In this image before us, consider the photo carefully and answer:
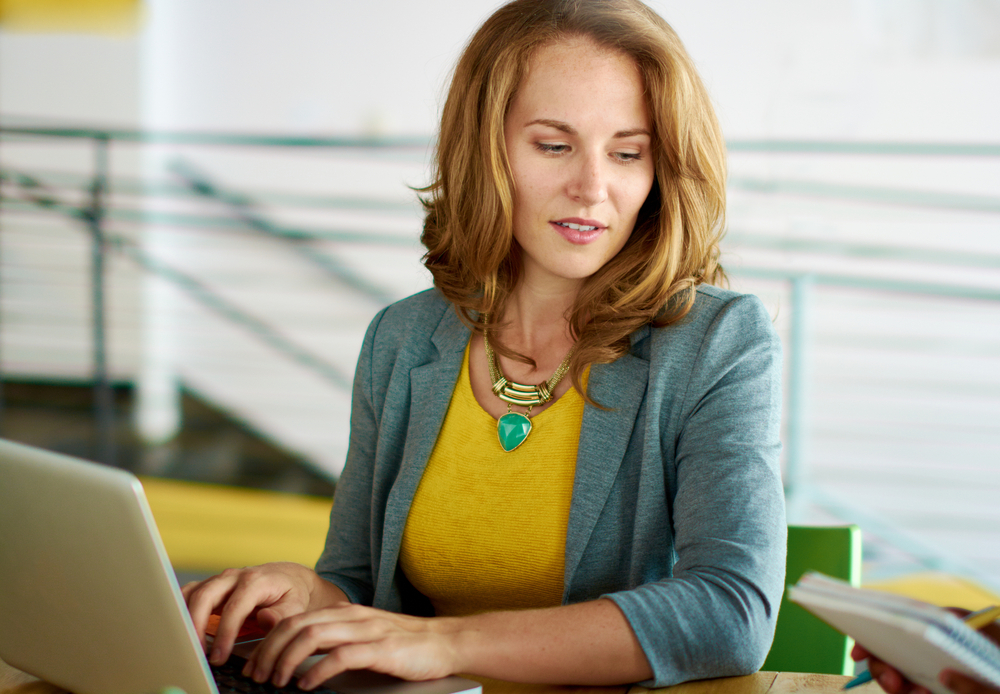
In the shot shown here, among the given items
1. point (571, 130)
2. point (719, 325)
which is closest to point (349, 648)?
point (719, 325)

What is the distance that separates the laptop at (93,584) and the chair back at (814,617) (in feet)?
2.07

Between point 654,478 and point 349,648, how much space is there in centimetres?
45

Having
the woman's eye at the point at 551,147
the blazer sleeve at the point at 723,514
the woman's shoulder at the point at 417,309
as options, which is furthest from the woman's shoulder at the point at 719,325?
the woman's shoulder at the point at 417,309

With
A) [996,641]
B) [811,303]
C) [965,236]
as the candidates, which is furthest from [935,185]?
[996,641]

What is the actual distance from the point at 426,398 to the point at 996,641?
0.77 m

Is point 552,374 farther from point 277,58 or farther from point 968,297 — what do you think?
point 277,58

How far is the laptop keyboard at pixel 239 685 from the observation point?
82 cm

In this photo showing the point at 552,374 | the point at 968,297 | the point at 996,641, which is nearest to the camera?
the point at 996,641

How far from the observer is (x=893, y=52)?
10.3 ft

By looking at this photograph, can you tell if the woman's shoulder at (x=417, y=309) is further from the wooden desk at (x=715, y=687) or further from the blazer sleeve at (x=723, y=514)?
the wooden desk at (x=715, y=687)

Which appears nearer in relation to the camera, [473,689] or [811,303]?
[473,689]

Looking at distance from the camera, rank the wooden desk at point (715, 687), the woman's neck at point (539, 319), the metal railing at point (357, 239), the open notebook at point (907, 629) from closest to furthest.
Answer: the open notebook at point (907, 629)
the wooden desk at point (715, 687)
the woman's neck at point (539, 319)
the metal railing at point (357, 239)

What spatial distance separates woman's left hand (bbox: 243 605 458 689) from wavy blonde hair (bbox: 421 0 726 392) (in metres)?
0.46

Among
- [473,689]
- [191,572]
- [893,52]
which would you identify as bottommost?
[191,572]
